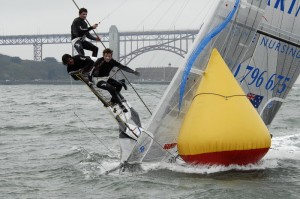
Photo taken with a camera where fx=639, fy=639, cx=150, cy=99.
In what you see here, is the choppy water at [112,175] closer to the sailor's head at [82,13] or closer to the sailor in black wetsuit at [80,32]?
the sailor in black wetsuit at [80,32]

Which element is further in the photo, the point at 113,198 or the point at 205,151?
the point at 205,151

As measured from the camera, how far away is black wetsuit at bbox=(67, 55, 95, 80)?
253 inches

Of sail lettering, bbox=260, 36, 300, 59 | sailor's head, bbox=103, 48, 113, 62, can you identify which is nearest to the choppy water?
sailor's head, bbox=103, 48, 113, 62

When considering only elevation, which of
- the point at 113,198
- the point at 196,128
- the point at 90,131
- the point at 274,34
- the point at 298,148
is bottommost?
the point at 90,131

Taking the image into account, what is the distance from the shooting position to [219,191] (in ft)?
17.9

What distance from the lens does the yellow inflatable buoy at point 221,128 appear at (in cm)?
599

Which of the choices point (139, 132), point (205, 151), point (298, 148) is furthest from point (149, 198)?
point (298, 148)

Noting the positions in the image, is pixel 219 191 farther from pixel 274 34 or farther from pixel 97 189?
pixel 274 34

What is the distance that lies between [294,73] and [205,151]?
220cm

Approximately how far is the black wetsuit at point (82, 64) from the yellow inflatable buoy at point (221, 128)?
43.8 inches

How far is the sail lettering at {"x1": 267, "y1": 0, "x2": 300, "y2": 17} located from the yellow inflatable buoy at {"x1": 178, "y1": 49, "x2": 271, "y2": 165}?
1312mm

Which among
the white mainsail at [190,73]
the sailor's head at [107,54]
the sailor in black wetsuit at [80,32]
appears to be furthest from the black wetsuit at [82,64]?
the white mainsail at [190,73]

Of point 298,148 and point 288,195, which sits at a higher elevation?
point 288,195

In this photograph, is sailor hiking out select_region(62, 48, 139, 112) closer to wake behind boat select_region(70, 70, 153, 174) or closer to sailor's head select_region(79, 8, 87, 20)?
wake behind boat select_region(70, 70, 153, 174)
